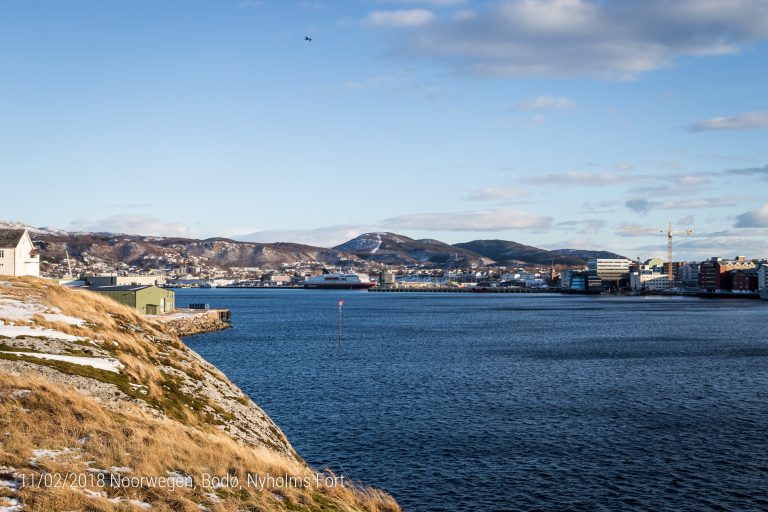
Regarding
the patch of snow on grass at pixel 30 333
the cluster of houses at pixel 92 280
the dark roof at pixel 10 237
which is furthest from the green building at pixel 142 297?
the patch of snow on grass at pixel 30 333

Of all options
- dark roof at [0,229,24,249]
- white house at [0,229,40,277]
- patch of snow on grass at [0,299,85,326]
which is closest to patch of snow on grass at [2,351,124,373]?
patch of snow on grass at [0,299,85,326]

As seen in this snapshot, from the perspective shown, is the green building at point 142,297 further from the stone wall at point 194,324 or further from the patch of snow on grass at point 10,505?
the patch of snow on grass at point 10,505

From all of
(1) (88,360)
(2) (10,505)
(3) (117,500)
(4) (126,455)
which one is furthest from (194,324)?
(2) (10,505)

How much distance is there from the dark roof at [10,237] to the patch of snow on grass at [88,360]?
55.6 m

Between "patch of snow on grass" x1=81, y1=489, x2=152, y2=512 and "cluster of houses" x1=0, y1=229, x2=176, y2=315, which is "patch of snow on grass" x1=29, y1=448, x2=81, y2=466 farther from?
"cluster of houses" x1=0, y1=229, x2=176, y2=315

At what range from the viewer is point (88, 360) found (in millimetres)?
25859

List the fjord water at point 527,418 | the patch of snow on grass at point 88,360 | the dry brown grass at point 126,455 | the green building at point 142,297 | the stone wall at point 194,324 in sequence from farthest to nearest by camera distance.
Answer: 1. the stone wall at point 194,324
2. the green building at point 142,297
3. the fjord water at point 527,418
4. the patch of snow on grass at point 88,360
5. the dry brown grass at point 126,455

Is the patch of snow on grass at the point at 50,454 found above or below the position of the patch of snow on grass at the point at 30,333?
below

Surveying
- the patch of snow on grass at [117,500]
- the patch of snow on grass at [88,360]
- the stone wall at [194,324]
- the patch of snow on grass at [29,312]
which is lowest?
the stone wall at [194,324]

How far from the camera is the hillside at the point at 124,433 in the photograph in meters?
15.0

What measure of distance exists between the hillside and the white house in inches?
1807

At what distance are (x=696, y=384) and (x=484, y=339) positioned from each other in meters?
42.6

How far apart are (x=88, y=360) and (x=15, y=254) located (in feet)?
184

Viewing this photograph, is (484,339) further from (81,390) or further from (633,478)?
(81,390)
